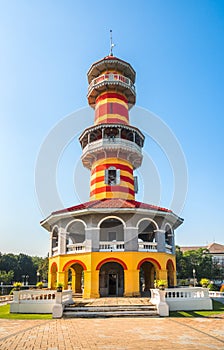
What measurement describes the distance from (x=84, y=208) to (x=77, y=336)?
505 inches

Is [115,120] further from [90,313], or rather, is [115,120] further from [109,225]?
[90,313]

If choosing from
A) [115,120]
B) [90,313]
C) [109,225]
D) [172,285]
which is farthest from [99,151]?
[90,313]

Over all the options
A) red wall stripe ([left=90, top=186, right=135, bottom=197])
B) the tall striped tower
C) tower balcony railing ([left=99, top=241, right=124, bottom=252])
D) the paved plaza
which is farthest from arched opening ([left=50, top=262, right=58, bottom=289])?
the paved plaza

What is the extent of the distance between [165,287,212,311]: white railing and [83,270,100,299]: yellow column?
5.83m

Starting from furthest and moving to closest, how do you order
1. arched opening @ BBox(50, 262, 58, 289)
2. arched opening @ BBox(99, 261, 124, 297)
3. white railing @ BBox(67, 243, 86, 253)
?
arched opening @ BBox(50, 262, 58, 289) → arched opening @ BBox(99, 261, 124, 297) → white railing @ BBox(67, 243, 86, 253)

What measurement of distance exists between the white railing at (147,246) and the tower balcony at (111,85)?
1624 cm

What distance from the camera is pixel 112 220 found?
25.9 meters

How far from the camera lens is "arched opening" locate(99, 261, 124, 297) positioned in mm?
24469

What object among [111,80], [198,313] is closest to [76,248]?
[198,313]

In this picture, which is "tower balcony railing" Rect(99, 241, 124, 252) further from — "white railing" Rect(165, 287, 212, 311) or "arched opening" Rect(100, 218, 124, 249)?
"white railing" Rect(165, 287, 212, 311)

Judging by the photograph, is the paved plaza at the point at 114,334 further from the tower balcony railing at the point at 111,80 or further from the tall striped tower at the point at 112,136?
the tower balcony railing at the point at 111,80

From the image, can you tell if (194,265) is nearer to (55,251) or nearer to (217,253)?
(217,253)

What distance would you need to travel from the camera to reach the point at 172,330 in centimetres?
1212

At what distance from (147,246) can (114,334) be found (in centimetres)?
1270
